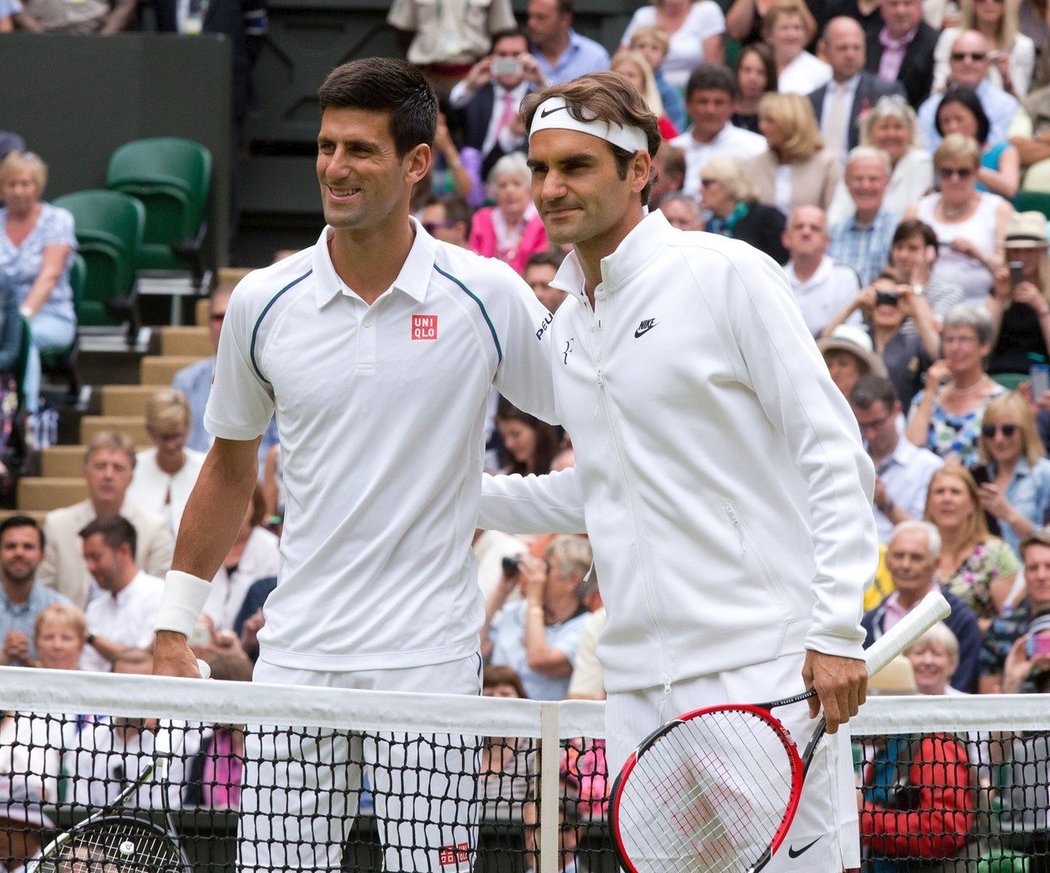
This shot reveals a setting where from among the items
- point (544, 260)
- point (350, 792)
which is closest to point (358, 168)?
point (350, 792)

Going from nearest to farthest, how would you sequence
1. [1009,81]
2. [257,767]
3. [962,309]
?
[257,767], [962,309], [1009,81]

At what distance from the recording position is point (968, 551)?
8133 millimetres

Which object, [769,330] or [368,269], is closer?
[769,330]

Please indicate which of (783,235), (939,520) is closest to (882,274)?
(783,235)

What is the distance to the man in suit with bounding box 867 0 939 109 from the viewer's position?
38.5ft

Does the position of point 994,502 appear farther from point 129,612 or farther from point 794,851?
point 794,851

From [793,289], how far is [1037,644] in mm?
1992

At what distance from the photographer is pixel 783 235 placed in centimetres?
1021

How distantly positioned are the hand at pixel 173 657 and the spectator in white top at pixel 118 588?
433cm

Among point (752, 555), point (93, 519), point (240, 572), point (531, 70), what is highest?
point (531, 70)

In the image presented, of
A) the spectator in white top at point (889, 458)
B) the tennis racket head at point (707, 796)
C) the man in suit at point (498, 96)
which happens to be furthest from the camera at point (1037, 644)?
the man in suit at point (498, 96)

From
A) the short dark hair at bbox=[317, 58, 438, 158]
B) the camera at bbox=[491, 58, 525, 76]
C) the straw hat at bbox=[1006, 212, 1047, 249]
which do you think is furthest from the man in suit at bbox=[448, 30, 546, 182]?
the short dark hair at bbox=[317, 58, 438, 158]

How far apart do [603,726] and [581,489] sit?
0.56 metres

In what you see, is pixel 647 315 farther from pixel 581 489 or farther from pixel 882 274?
pixel 882 274
